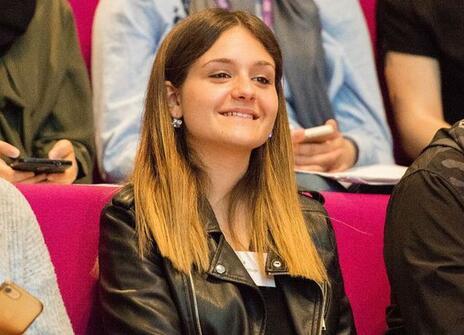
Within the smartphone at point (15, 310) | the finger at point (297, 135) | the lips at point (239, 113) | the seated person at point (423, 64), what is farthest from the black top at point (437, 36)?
the smartphone at point (15, 310)

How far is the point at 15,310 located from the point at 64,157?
0.81 m

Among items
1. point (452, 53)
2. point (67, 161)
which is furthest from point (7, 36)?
point (452, 53)

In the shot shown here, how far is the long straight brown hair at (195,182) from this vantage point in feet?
4.09

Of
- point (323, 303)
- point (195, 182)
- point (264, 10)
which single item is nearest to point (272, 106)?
point (195, 182)

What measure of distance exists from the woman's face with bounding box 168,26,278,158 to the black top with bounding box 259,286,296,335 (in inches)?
7.8

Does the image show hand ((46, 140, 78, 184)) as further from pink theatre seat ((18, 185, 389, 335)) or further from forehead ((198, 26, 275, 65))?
forehead ((198, 26, 275, 65))

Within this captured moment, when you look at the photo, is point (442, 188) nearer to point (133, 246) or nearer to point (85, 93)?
point (133, 246)

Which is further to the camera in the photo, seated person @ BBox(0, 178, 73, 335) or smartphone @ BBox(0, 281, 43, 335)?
seated person @ BBox(0, 178, 73, 335)

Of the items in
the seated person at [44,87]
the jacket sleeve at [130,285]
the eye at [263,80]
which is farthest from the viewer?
the seated person at [44,87]

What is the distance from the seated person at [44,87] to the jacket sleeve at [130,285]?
36cm

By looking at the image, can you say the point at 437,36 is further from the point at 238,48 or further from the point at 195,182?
the point at 195,182

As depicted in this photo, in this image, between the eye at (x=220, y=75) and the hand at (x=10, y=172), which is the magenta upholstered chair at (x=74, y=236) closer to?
the hand at (x=10, y=172)

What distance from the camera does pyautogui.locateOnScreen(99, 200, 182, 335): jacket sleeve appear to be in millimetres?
1184

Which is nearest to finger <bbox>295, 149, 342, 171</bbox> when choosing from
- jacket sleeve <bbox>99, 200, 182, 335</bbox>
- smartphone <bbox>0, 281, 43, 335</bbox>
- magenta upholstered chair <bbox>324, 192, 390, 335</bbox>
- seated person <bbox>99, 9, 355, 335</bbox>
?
magenta upholstered chair <bbox>324, 192, 390, 335</bbox>
